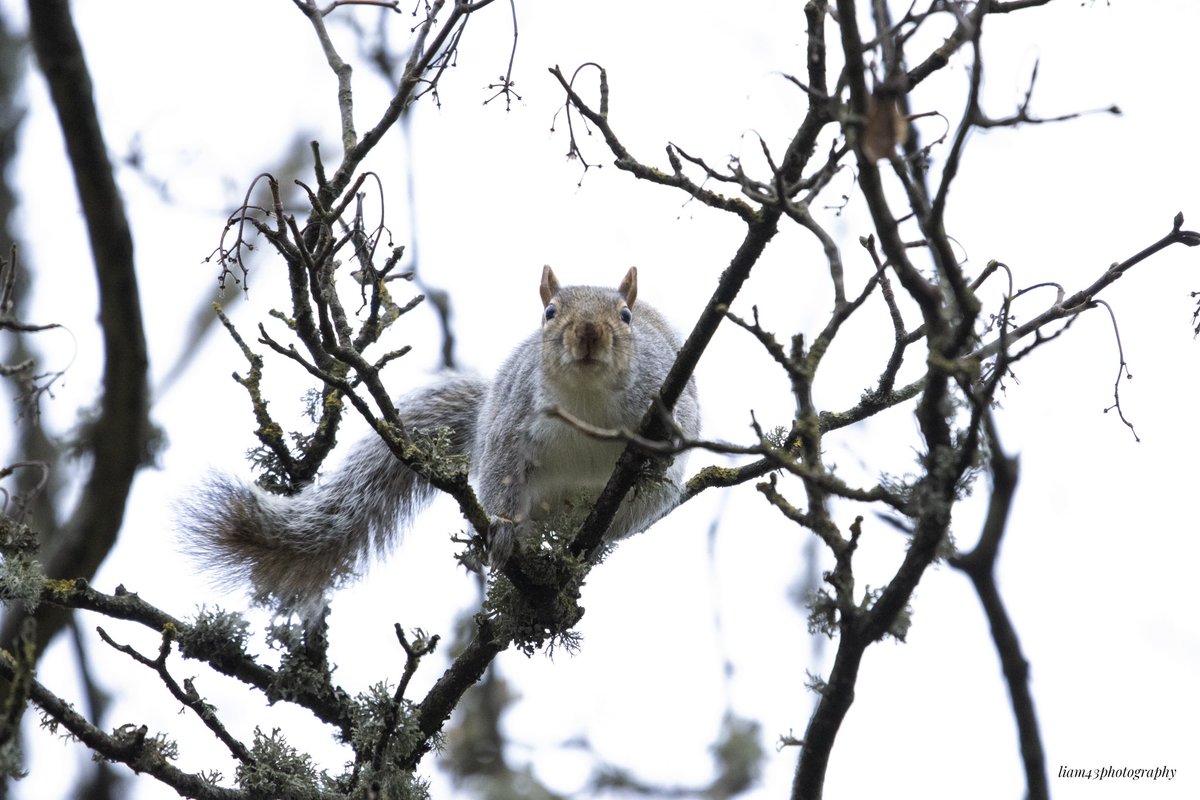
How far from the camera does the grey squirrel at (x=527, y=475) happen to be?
3.76 m

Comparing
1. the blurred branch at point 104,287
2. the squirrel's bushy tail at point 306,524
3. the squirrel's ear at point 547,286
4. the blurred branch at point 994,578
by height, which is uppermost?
the squirrel's ear at point 547,286

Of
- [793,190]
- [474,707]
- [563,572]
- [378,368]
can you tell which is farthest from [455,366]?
[793,190]

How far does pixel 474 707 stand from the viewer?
17.7 ft

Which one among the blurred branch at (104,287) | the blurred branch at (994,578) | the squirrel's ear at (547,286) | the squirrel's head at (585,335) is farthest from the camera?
the squirrel's ear at (547,286)

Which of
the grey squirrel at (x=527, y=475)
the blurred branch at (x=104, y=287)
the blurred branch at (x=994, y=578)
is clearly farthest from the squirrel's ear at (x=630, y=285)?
the blurred branch at (x=994, y=578)

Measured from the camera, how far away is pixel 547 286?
4.14 m

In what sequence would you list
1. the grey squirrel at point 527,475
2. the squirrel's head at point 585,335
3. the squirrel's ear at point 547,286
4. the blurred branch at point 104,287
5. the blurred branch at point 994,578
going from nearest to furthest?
1. the blurred branch at point 994,578
2. the blurred branch at point 104,287
3. the squirrel's head at point 585,335
4. the grey squirrel at point 527,475
5. the squirrel's ear at point 547,286

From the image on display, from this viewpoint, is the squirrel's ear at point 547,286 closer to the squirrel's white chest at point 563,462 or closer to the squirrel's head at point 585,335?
the squirrel's head at point 585,335

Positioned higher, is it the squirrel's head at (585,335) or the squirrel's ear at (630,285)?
the squirrel's ear at (630,285)

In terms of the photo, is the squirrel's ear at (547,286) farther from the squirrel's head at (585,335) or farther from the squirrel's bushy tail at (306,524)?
the squirrel's bushy tail at (306,524)

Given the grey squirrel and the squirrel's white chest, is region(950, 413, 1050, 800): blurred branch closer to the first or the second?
the grey squirrel

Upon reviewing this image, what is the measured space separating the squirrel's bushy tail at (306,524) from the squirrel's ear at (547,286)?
0.60 m

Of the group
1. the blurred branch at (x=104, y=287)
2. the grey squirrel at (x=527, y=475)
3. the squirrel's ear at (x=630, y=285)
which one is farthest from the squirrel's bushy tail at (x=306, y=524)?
the blurred branch at (x=104, y=287)

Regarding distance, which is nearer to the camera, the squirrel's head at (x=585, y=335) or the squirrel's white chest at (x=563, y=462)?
the squirrel's head at (x=585, y=335)
